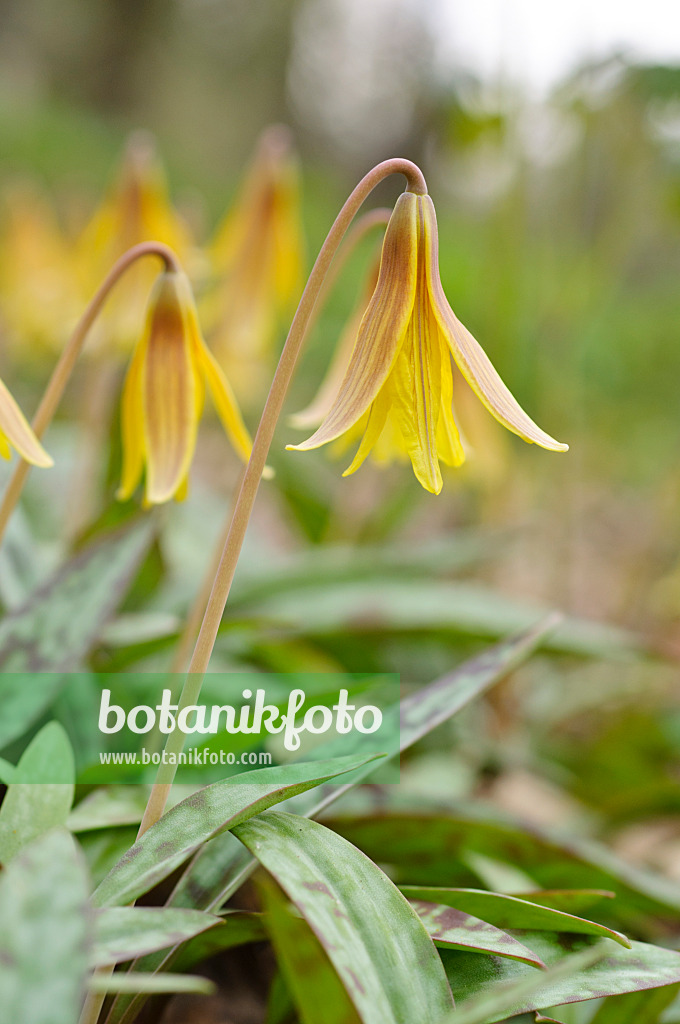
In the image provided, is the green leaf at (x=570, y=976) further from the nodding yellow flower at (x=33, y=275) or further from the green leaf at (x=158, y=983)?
the nodding yellow flower at (x=33, y=275)

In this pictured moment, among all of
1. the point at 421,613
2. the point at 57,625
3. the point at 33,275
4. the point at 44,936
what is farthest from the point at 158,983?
the point at 33,275

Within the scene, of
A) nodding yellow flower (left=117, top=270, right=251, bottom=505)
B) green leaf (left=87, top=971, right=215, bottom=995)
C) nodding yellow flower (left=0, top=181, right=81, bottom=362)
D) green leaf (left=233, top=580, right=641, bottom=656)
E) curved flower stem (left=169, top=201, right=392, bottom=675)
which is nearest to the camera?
green leaf (left=87, top=971, right=215, bottom=995)

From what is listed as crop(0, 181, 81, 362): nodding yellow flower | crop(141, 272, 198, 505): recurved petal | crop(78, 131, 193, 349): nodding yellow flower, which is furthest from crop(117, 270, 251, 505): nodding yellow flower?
crop(0, 181, 81, 362): nodding yellow flower

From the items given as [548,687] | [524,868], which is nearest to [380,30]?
[548,687]

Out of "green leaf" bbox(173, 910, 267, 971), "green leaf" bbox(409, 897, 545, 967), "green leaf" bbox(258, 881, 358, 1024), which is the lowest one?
"green leaf" bbox(173, 910, 267, 971)

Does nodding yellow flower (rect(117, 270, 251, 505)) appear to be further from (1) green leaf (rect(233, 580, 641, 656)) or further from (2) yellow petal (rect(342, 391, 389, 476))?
(1) green leaf (rect(233, 580, 641, 656))

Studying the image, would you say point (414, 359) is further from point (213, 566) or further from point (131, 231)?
point (131, 231)

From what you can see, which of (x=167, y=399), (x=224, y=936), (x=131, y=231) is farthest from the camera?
(x=131, y=231)
